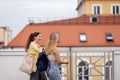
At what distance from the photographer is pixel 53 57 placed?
389 inches

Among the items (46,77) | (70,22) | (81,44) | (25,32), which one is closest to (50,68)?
(46,77)

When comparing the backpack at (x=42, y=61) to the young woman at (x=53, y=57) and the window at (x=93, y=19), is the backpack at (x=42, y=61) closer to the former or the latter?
the young woman at (x=53, y=57)

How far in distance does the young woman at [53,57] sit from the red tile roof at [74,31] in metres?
53.1

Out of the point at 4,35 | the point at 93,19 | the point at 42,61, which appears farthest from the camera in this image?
the point at 4,35

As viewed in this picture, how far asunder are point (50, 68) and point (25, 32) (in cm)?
5815

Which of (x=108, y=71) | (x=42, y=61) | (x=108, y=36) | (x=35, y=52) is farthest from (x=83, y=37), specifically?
(x=42, y=61)

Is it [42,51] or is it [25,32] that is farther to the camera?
[25,32]

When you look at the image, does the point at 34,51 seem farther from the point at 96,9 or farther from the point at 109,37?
the point at 96,9

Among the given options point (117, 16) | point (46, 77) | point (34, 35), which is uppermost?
point (117, 16)

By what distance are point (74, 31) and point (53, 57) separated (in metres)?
56.9

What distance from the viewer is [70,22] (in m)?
72.9

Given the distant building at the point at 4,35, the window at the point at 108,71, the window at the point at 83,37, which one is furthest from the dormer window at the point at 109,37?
the window at the point at 108,71

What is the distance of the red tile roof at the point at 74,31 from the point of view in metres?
63.9

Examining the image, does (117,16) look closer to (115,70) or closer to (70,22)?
(70,22)
